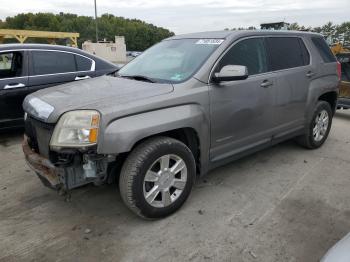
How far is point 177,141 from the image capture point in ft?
10.5

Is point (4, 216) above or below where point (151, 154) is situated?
below

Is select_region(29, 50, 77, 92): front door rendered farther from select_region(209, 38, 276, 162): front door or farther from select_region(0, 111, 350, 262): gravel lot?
select_region(209, 38, 276, 162): front door

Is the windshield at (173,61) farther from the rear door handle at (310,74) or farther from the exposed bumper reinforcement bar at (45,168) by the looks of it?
the rear door handle at (310,74)

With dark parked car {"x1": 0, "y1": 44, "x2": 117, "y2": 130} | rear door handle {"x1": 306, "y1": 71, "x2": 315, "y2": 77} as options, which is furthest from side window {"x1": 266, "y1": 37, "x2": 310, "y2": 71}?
dark parked car {"x1": 0, "y1": 44, "x2": 117, "y2": 130}

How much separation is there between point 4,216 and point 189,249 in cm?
188

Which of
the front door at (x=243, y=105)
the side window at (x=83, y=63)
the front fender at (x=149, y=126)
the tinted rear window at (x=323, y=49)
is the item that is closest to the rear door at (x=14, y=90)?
the side window at (x=83, y=63)

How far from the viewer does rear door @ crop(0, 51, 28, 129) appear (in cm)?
536

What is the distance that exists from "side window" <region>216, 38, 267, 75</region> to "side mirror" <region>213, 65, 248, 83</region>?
6.5 inches

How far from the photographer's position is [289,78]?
A: 14.4 feet

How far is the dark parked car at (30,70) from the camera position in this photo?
5.41 m

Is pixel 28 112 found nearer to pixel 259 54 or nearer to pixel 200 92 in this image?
pixel 200 92

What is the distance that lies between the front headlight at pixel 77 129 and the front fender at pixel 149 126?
95 millimetres

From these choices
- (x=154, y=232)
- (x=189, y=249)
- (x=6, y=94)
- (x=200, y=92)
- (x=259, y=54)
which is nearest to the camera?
(x=189, y=249)

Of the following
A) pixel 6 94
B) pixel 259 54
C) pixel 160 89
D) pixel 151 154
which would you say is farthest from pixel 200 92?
pixel 6 94
